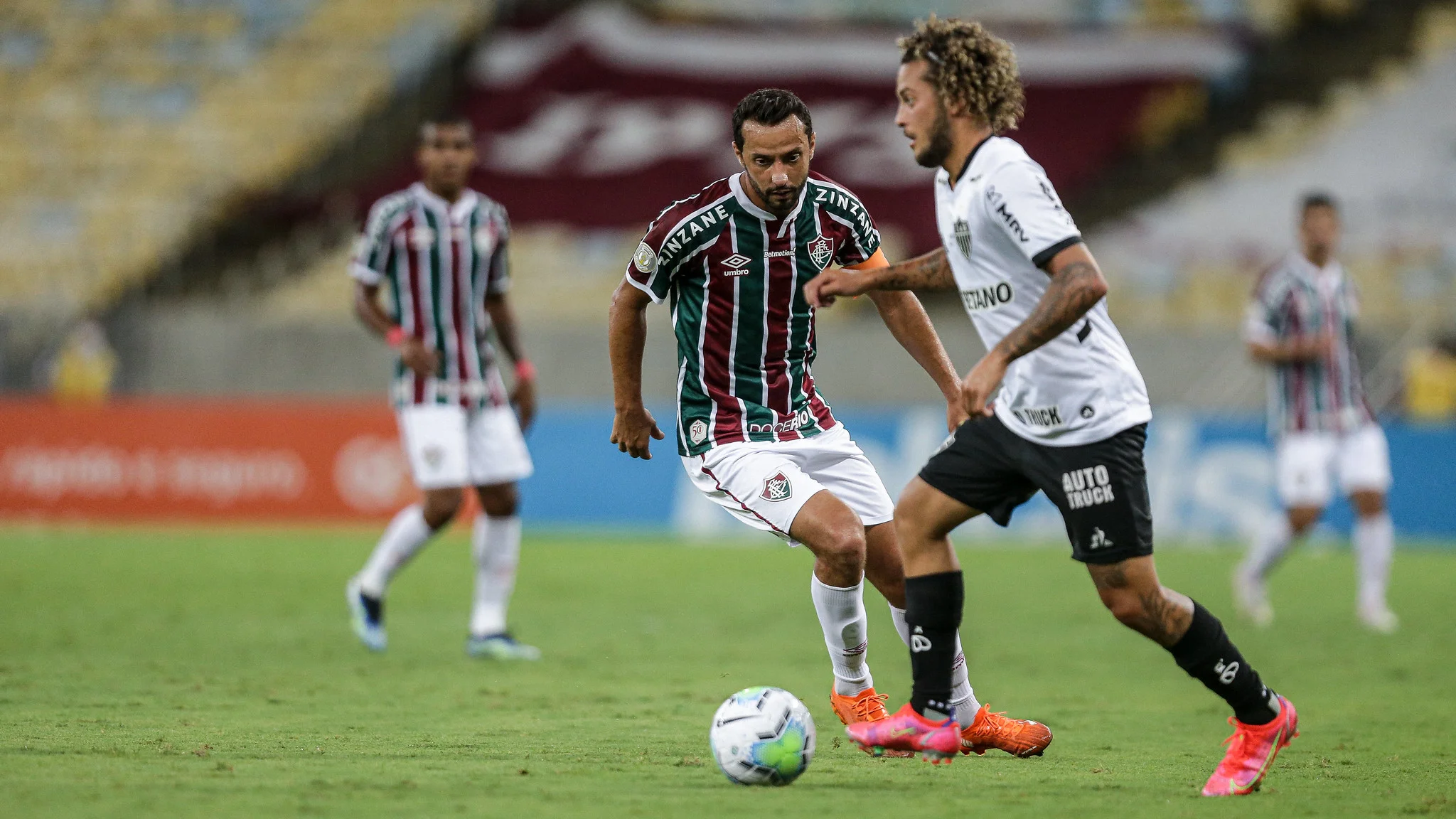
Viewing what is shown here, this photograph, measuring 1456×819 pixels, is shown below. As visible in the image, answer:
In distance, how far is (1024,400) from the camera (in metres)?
5.39

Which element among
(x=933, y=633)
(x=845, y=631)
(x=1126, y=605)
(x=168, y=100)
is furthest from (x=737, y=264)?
Result: (x=168, y=100)

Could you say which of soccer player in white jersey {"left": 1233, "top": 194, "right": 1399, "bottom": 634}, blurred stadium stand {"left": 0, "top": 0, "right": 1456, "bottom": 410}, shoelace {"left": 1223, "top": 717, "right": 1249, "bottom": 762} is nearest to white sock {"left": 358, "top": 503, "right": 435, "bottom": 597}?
shoelace {"left": 1223, "top": 717, "right": 1249, "bottom": 762}

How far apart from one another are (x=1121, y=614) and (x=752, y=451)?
4.71 ft

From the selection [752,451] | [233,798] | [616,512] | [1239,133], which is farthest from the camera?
[1239,133]

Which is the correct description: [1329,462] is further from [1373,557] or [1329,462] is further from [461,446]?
[461,446]

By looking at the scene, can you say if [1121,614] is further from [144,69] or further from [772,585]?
[144,69]

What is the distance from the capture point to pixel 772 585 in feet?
42.0

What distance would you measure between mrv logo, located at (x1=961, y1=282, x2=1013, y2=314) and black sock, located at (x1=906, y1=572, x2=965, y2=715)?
87 cm

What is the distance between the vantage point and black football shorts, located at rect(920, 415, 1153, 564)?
5.23m

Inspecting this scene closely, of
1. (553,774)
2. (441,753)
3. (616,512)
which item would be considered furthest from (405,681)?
(616,512)

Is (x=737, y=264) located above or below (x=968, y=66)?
below

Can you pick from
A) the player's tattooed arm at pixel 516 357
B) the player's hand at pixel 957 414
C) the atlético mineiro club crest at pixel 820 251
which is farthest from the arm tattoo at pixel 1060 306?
the player's tattooed arm at pixel 516 357

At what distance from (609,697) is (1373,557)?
5820mm

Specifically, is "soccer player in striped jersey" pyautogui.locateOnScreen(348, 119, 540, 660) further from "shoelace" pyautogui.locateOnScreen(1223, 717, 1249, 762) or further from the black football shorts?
"shoelace" pyautogui.locateOnScreen(1223, 717, 1249, 762)
